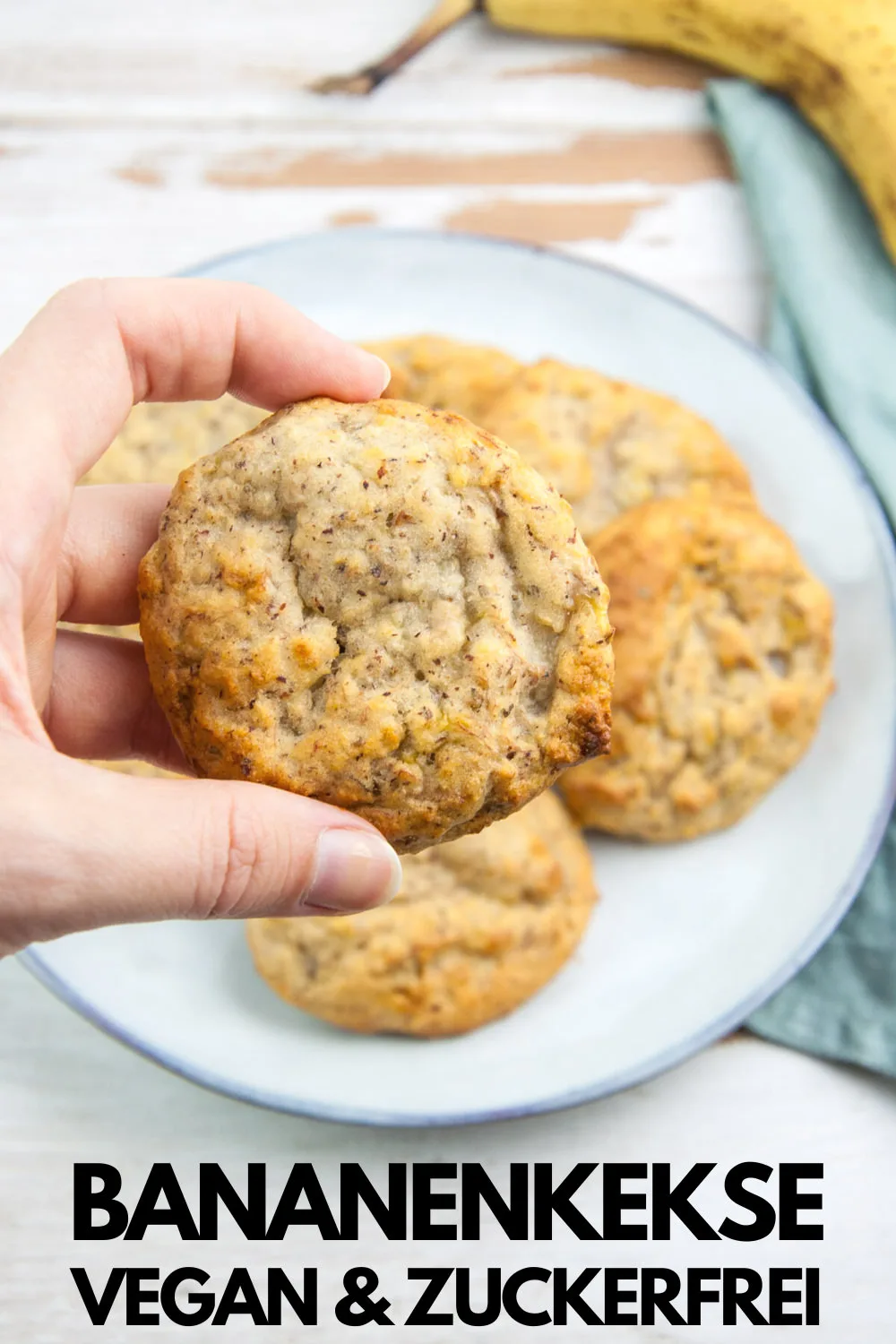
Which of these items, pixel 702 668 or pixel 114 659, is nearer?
pixel 114 659

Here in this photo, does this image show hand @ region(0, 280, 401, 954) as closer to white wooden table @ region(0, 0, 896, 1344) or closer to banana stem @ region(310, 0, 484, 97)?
white wooden table @ region(0, 0, 896, 1344)

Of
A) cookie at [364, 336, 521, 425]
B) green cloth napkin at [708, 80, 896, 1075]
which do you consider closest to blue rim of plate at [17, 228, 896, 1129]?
green cloth napkin at [708, 80, 896, 1075]

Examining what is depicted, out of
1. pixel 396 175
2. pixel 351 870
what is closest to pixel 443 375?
pixel 396 175

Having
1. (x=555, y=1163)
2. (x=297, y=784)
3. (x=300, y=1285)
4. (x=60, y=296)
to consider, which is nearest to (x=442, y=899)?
(x=555, y=1163)

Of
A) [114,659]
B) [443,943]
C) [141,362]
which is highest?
[141,362]

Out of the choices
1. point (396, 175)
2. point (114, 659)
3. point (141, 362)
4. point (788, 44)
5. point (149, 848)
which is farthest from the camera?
point (396, 175)

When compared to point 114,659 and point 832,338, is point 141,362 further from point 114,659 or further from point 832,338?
point 832,338

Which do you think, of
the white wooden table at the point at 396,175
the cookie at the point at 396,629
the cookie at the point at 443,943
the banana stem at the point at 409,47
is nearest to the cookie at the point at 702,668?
the cookie at the point at 443,943
